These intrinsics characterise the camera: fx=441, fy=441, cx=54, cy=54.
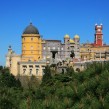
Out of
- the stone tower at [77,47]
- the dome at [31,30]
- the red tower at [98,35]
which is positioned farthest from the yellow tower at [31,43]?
the red tower at [98,35]

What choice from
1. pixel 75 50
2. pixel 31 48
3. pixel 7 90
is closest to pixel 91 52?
pixel 75 50

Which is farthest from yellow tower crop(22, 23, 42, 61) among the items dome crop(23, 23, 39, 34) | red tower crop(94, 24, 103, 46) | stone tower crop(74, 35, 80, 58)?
red tower crop(94, 24, 103, 46)

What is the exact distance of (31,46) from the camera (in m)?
72.8

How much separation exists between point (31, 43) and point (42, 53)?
11.2 ft

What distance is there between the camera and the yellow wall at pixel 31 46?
72562 mm

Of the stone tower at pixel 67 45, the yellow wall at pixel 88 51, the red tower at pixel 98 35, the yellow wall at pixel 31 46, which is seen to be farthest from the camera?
the red tower at pixel 98 35

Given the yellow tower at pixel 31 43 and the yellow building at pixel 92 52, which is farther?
the yellow building at pixel 92 52

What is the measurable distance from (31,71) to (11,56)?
6.49 m

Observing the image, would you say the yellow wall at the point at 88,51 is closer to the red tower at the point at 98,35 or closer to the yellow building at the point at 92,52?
the yellow building at the point at 92,52

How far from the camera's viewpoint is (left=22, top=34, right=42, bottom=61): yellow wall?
72562mm

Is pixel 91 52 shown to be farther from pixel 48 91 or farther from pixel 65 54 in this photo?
pixel 48 91

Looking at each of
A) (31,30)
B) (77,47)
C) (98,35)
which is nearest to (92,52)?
(77,47)

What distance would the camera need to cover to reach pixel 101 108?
874cm

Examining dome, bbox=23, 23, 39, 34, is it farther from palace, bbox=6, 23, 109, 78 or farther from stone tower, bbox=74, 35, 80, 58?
stone tower, bbox=74, 35, 80, 58
